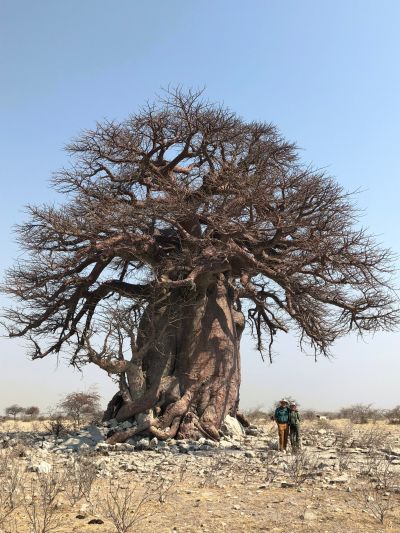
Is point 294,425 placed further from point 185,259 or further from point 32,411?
point 32,411

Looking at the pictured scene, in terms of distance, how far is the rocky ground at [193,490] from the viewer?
434 cm

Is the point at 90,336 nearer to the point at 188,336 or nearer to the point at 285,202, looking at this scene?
the point at 188,336

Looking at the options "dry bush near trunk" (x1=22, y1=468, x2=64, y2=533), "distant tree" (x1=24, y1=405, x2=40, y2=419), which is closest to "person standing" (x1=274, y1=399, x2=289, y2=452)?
"dry bush near trunk" (x1=22, y1=468, x2=64, y2=533)

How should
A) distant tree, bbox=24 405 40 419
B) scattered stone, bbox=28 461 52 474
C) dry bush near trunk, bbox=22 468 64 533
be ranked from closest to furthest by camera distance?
dry bush near trunk, bbox=22 468 64 533 < scattered stone, bbox=28 461 52 474 < distant tree, bbox=24 405 40 419

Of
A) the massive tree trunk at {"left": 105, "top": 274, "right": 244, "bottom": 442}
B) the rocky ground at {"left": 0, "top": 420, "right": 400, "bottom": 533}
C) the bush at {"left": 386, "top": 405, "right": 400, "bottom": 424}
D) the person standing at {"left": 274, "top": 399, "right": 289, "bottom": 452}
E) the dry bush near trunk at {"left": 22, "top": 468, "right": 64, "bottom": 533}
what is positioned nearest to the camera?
the dry bush near trunk at {"left": 22, "top": 468, "right": 64, "bottom": 533}

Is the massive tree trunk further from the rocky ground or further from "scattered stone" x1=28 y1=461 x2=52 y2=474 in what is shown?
"scattered stone" x1=28 y1=461 x2=52 y2=474

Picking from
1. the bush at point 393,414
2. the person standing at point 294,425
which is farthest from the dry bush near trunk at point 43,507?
the bush at point 393,414

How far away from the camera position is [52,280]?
411 inches

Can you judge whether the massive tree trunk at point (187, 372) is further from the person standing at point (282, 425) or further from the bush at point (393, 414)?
the bush at point (393, 414)

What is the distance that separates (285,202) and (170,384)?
417 centimetres

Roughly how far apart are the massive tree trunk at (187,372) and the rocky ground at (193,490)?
0.77 meters

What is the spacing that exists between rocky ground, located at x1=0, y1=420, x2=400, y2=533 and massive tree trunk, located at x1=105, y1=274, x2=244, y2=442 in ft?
2.53

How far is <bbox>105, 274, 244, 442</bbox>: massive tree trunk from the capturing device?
9656 millimetres

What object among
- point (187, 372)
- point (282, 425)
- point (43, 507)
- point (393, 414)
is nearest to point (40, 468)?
point (43, 507)
